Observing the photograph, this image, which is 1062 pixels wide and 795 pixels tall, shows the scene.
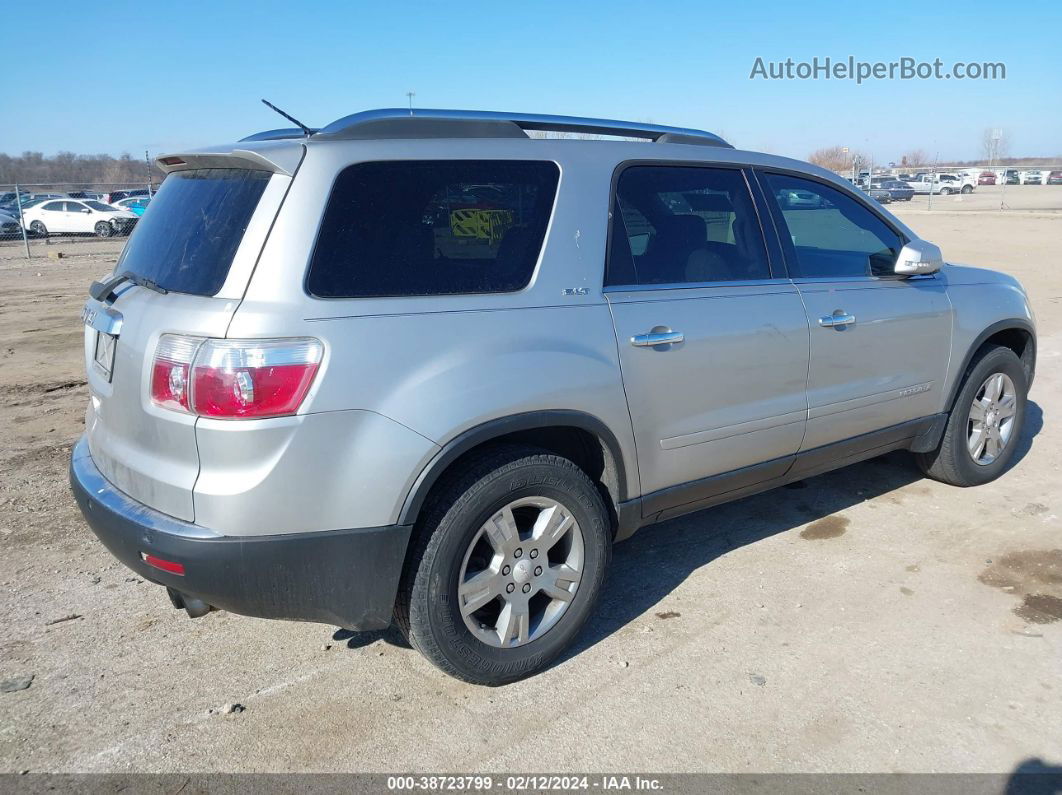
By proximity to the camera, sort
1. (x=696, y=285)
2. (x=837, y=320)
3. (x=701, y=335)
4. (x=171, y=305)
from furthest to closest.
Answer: (x=837, y=320) < (x=696, y=285) < (x=701, y=335) < (x=171, y=305)

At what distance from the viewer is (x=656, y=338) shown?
334cm

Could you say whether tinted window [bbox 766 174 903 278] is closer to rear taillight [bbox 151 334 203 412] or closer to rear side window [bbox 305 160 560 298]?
rear side window [bbox 305 160 560 298]

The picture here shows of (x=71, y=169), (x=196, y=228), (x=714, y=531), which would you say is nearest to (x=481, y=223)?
(x=196, y=228)

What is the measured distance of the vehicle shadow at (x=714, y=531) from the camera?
379 centimetres

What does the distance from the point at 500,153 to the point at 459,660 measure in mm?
1837

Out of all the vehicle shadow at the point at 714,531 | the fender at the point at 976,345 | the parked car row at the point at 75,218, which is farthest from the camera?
the parked car row at the point at 75,218

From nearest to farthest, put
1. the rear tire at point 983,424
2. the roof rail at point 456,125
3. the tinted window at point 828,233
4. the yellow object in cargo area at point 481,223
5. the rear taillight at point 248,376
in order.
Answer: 1. the rear taillight at point 248,376
2. the roof rail at point 456,125
3. the yellow object in cargo area at point 481,223
4. the tinted window at point 828,233
5. the rear tire at point 983,424

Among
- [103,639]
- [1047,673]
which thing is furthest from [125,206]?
[1047,673]

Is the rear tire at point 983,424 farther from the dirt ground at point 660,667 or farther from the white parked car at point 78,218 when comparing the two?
the white parked car at point 78,218

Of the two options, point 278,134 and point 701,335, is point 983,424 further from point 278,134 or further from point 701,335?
point 278,134

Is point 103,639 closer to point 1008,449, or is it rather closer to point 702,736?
point 702,736

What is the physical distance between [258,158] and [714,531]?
2994mm

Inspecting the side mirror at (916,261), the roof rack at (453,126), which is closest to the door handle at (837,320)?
the side mirror at (916,261)

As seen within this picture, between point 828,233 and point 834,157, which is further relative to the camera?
point 834,157
